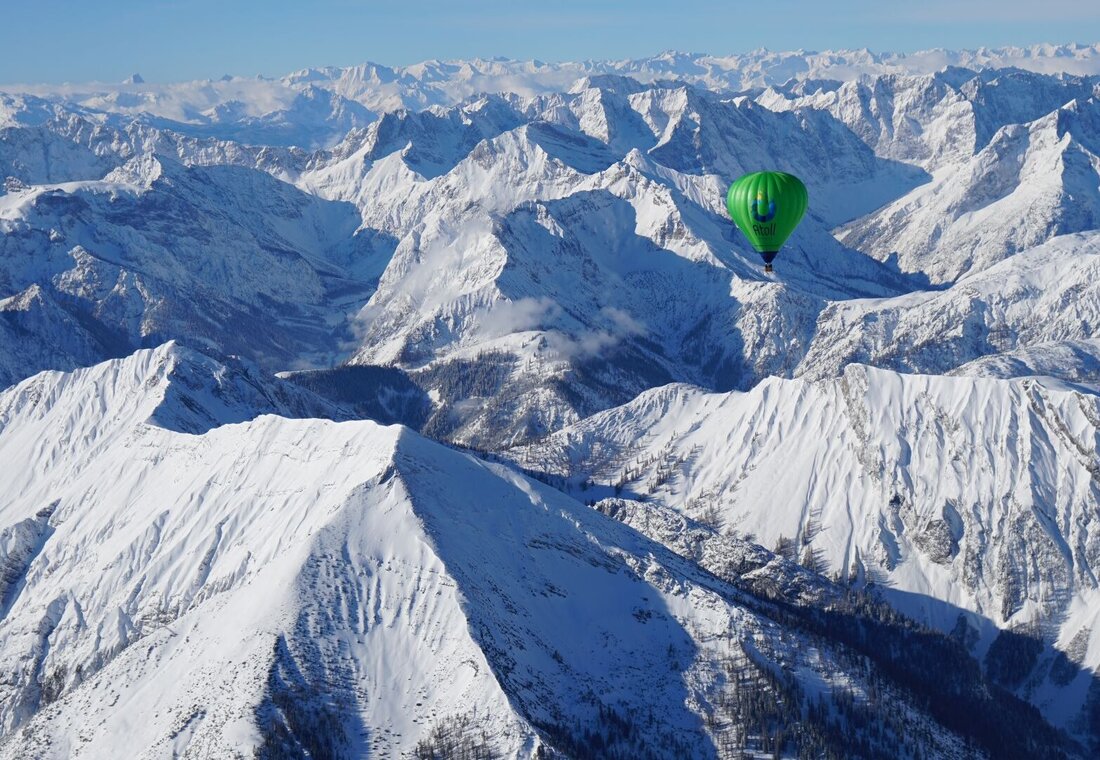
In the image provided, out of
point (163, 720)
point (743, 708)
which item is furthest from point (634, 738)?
point (163, 720)

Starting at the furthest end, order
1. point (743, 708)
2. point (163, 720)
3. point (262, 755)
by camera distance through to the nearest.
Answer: point (743, 708), point (163, 720), point (262, 755)

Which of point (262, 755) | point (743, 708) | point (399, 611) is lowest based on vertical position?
point (262, 755)

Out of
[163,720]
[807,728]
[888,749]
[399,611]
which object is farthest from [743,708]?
[163,720]

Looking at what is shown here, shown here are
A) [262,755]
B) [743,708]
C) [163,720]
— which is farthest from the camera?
[743,708]

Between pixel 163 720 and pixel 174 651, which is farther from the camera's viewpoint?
pixel 174 651

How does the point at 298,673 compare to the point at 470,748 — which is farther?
the point at 298,673

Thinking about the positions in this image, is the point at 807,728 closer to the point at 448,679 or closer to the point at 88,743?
the point at 448,679

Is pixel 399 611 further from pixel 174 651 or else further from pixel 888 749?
pixel 888 749

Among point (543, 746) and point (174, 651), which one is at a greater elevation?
point (174, 651)

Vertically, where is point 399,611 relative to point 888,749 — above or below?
above
